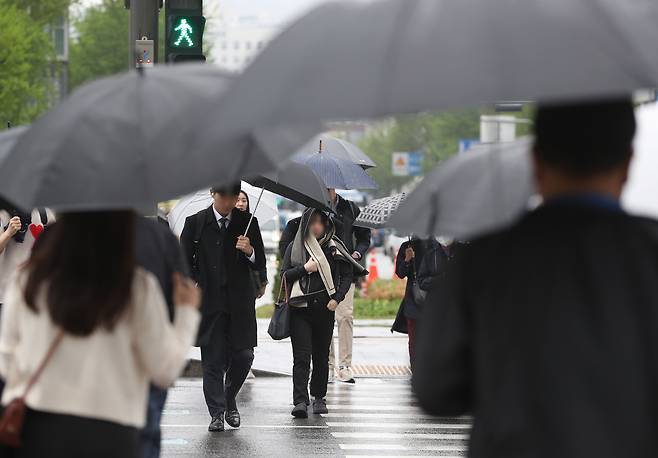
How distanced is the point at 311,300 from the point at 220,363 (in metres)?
1.60

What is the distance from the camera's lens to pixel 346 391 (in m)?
14.7

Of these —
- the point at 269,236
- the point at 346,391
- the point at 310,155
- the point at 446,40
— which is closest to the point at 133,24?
the point at 310,155

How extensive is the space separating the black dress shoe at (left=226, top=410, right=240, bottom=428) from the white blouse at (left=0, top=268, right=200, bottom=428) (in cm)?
703

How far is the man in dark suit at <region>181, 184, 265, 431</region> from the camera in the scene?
11.0m

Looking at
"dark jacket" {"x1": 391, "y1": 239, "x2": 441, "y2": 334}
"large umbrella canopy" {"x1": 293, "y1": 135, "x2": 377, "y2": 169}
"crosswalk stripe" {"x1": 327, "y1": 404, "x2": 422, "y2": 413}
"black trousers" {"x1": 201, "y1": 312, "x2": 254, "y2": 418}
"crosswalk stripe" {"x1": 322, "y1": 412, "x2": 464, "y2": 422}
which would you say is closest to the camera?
"black trousers" {"x1": 201, "y1": 312, "x2": 254, "y2": 418}

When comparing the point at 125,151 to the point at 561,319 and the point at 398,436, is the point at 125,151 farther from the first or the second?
the point at 398,436

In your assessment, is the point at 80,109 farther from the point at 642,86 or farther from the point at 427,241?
the point at 427,241

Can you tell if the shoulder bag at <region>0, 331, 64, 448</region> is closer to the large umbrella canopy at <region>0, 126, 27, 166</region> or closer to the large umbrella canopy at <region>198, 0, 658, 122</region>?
the large umbrella canopy at <region>198, 0, 658, 122</region>

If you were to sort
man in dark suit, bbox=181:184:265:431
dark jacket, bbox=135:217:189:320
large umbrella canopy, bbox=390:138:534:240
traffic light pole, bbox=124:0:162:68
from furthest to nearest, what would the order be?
traffic light pole, bbox=124:0:162:68 → man in dark suit, bbox=181:184:265:431 → large umbrella canopy, bbox=390:138:534:240 → dark jacket, bbox=135:217:189:320

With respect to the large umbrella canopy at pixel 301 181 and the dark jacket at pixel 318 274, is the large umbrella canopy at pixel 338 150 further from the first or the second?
the large umbrella canopy at pixel 301 181

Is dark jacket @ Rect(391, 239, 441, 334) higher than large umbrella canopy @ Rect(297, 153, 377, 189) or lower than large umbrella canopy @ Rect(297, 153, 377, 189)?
lower

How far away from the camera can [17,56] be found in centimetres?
4500

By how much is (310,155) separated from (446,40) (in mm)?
10895

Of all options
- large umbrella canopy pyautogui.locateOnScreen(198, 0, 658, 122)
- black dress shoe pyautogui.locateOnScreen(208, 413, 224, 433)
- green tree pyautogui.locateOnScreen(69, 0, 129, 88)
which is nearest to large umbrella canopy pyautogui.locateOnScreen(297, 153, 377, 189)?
black dress shoe pyautogui.locateOnScreen(208, 413, 224, 433)
